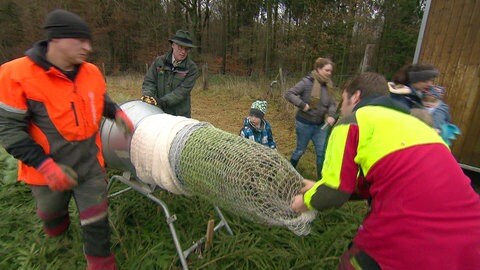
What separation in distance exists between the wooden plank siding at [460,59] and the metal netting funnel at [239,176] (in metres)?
3.68

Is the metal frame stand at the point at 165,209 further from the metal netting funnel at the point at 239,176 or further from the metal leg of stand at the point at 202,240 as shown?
the metal netting funnel at the point at 239,176

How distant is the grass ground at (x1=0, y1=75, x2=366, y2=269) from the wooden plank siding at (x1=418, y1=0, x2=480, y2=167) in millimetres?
2107

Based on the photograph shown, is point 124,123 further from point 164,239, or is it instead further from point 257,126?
point 257,126

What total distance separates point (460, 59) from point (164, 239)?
4.30 meters

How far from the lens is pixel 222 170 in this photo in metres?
1.64

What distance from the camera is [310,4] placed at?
16578 mm

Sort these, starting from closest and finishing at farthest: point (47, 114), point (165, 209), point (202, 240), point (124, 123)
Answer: point (47, 114) < point (124, 123) < point (165, 209) < point (202, 240)

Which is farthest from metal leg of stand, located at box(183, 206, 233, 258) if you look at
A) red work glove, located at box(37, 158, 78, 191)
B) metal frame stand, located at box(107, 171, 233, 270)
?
red work glove, located at box(37, 158, 78, 191)

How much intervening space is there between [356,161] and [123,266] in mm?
1822

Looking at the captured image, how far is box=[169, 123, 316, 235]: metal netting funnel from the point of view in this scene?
1.60 m

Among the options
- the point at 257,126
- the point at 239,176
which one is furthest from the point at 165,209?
the point at 257,126

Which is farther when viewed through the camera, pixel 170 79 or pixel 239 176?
pixel 170 79

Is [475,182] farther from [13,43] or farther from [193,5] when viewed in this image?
[13,43]

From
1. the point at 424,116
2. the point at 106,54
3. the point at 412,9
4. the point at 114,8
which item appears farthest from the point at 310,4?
the point at 424,116
